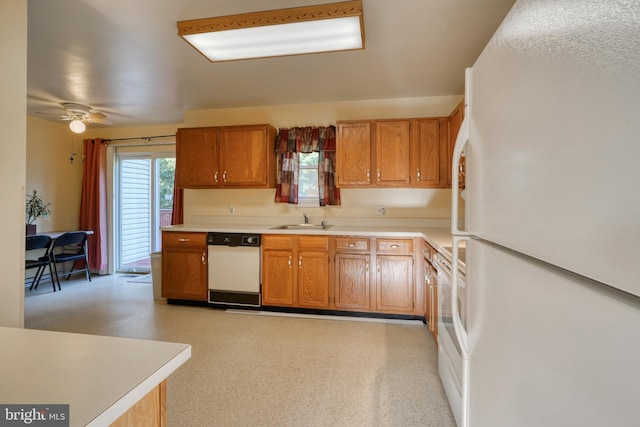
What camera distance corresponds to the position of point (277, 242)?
3287 millimetres

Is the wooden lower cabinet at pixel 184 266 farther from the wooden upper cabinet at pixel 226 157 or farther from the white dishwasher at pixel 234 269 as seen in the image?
the wooden upper cabinet at pixel 226 157

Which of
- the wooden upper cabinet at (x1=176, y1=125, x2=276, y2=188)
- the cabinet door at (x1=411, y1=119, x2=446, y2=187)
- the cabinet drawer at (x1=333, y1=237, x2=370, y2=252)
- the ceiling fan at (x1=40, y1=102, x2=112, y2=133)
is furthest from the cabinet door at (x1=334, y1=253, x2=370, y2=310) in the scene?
the ceiling fan at (x1=40, y1=102, x2=112, y2=133)

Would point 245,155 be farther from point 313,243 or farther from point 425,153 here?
point 425,153

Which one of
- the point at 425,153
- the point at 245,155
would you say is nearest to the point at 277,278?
the point at 245,155

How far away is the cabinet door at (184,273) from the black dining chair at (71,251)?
180cm

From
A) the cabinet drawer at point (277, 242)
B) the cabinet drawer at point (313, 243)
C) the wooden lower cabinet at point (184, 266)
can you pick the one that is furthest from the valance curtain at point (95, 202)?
the cabinet drawer at point (313, 243)

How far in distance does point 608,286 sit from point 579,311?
62 millimetres

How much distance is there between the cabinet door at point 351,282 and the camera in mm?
3109

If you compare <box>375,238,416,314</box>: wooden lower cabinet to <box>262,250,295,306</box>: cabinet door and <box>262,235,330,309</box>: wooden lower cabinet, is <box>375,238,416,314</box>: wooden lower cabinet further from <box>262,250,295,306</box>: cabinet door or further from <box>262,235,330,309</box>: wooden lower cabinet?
<box>262,250,295,306</box>: cabinet door

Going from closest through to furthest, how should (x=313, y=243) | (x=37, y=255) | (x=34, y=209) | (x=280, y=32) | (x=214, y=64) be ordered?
(x=280, y=32) < (x=214, y=64) < (x=313, y=243) < (x=34, y=209) < (x=37, y=255)

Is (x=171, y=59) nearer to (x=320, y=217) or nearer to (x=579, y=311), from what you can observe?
(x=320, y=217)

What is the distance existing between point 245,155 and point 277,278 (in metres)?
1.58

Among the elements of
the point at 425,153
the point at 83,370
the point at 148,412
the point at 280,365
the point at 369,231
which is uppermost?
the point at 425,153

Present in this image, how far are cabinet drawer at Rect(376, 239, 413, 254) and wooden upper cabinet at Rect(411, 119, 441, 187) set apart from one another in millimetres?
714
